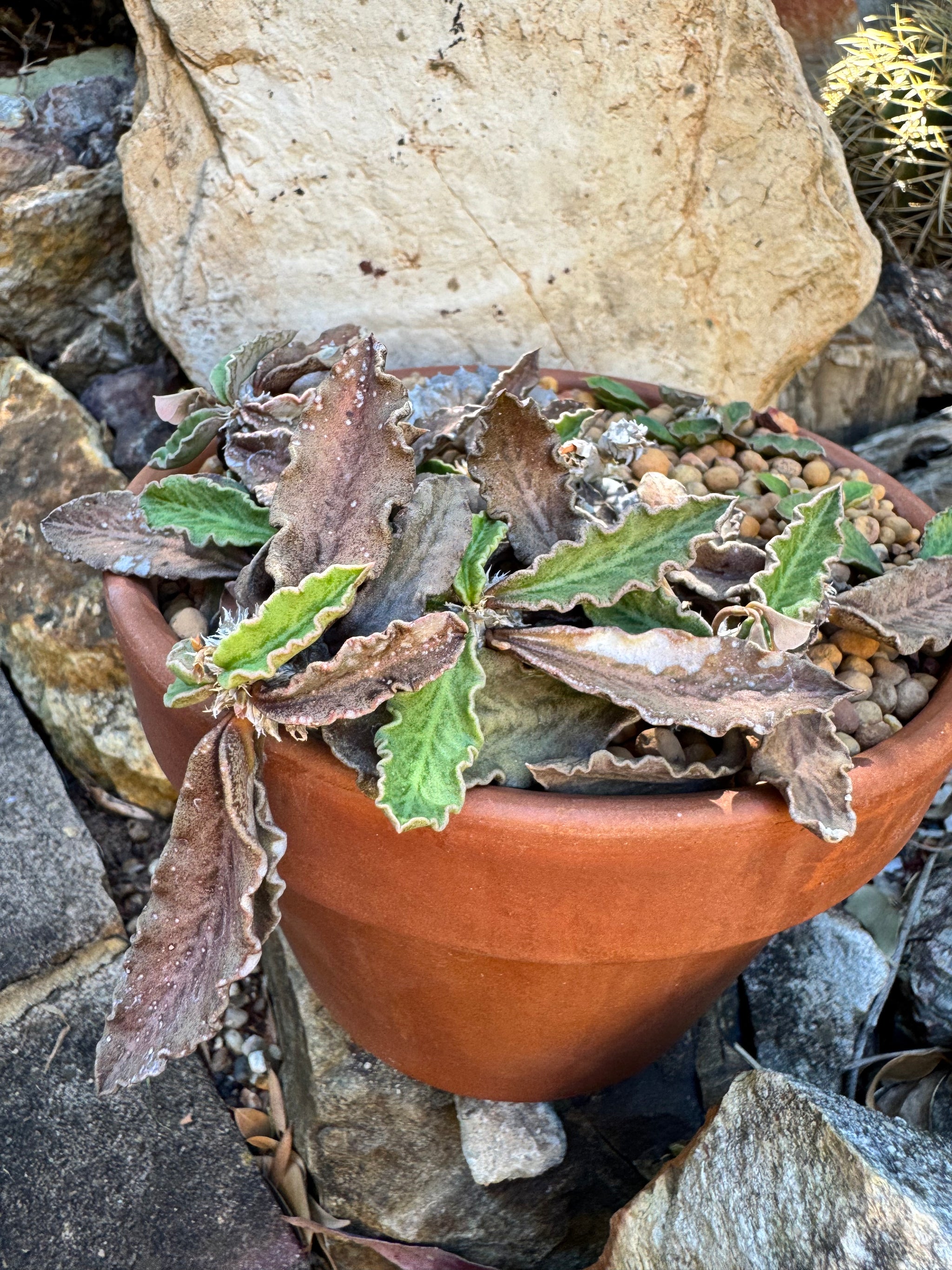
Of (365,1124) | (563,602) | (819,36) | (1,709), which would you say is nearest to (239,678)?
(563,602)

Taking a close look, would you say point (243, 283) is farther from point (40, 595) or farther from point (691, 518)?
point (691, 518)

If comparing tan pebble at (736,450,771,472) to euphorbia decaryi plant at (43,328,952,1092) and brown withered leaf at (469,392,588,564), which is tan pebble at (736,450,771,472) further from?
brown withered leaf at (469,392,588,564)

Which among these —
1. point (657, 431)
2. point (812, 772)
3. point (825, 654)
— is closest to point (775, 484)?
point (657, 431)

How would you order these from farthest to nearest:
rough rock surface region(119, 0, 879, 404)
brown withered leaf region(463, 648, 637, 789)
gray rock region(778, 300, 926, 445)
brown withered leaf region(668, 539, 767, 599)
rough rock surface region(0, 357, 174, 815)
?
gray rock region(778, 300, 926, 445) → rough rock surface region(0, 357, 174, 815) → rough rock surface region(119, 0, 879, 404) → brown withered leaf region(668, 539, 767, 599) → brown withered leaf region(463, 648, 637, 789)

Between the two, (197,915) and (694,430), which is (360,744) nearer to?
(197,915)

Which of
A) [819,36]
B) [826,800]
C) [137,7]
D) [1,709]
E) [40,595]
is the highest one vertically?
[137,7]

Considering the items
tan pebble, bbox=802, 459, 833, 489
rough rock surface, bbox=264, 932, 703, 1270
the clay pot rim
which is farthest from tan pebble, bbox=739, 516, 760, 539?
rough rock surface, bbox=264, 932, 703, 1270
